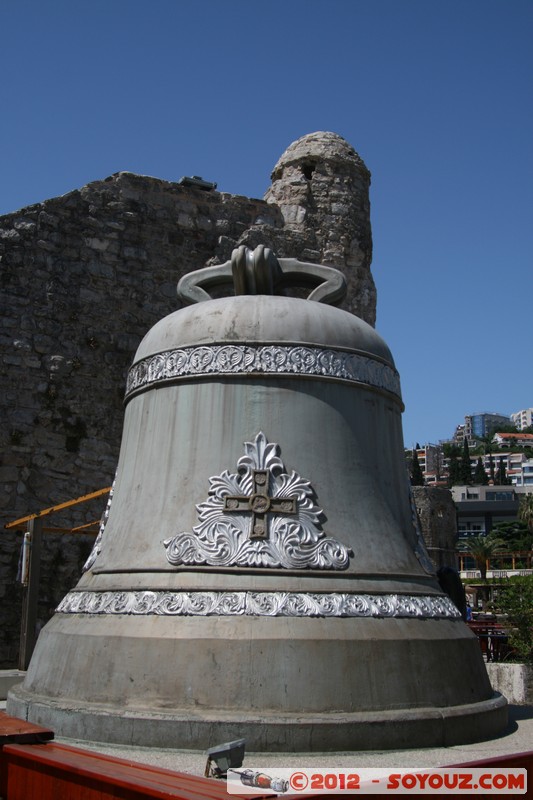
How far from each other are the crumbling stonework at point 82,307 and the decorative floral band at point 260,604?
620 centimetres

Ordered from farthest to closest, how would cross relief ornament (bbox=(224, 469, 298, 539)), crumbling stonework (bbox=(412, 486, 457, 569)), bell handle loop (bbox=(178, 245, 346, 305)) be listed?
1. crumbling stonework (bbox=(412, 486, 457, 569))
2. bell handle loop (bbox=(178, 245, 346, 305))
3. cross relief ornament (bbox=(224, 469, 298, 539))

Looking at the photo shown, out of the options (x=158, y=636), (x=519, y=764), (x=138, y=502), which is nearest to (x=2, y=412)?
(x=138, y=502)

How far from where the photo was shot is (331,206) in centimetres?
1368

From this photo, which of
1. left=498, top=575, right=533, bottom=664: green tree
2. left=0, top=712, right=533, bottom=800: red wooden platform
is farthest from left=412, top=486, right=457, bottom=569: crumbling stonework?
left=0, top=712, right=533, bottom=800: red wooden platform

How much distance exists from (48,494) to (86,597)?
20.3 ft

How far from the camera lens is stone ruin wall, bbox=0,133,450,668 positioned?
10352mm

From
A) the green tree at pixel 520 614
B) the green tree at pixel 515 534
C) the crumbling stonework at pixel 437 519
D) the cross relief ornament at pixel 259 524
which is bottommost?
the green tree at pixel 520 614

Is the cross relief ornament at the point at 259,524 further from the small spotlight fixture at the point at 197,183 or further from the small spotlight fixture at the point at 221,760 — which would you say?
the small spotlight fixture at the point at 197,183

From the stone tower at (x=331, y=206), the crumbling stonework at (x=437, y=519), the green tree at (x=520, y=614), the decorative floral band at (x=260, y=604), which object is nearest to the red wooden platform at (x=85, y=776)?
the decorative floral band at (x=260, y=604)

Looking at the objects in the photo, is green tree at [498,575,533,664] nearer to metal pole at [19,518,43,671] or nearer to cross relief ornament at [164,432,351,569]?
cross relief ornament at [164,432,351,569]

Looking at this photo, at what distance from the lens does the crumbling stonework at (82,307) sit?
1044 cm

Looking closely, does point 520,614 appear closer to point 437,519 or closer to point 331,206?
point 331,206

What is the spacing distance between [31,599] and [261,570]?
4214 millimetres

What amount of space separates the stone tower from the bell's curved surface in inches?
335
